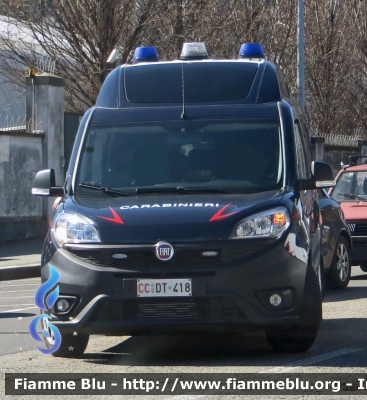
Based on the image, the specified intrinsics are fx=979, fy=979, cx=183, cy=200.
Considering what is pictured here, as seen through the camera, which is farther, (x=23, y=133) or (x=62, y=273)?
(x=23, y=133)

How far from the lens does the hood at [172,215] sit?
6.96 metres

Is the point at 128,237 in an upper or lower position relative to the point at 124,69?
lower

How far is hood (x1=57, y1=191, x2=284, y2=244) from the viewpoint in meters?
6.96

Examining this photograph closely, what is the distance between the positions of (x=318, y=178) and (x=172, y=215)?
1.43 m

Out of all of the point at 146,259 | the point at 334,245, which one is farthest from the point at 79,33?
the point at 146,259

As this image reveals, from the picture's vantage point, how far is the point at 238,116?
8016 mm

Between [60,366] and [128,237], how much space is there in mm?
1106

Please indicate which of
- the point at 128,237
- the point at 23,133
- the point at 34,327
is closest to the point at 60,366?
the point at 34,327

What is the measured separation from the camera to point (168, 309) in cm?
696

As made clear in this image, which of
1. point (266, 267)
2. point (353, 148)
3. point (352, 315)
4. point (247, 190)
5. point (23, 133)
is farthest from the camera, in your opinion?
point (353, 148)

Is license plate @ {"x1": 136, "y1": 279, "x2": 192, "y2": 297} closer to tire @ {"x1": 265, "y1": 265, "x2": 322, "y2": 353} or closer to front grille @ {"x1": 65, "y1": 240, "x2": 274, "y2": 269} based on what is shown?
front grille @ {"x1": 65, "y1": 240, "x2": 274, "y2": 269}

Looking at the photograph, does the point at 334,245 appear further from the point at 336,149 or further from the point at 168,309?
the point at 336,149

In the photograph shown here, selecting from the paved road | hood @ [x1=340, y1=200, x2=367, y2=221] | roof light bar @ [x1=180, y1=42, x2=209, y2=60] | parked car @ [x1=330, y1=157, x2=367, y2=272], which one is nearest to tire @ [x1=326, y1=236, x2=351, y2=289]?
parked car @ [x1=330, y1=157, x2=367, y2=272]

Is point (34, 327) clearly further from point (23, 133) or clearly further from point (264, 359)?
point (23, 133)
